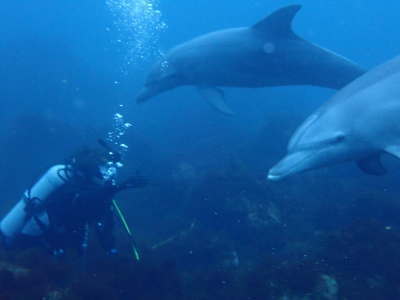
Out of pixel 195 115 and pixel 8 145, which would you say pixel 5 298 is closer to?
pixel 8 145

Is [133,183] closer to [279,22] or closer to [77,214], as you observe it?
[77,214]

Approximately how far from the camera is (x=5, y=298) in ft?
17.3

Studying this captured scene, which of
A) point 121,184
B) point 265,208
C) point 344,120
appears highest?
point 121,184

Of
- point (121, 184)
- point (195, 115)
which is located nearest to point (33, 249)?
point (121, 184)

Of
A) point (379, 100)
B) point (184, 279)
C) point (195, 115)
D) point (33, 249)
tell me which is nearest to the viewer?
point (379, 100)

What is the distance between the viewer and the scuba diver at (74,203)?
6.04 metres

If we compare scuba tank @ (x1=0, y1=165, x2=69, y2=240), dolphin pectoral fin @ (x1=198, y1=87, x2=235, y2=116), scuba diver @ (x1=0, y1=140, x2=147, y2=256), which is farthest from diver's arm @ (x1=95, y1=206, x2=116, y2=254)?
dolphin pectoral fin @ (x1=198, y1=87, x2=235, y2=116)

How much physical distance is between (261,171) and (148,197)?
3.39 metres

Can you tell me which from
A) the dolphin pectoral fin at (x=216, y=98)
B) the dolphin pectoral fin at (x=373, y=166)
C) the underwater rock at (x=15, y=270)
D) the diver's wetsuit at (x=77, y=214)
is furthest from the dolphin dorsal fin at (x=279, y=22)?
the underwater rock at (x=15, y=270)

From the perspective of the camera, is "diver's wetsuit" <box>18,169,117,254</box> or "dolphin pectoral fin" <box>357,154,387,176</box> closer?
"diver's wetsuit" <box>18,169,117,254</box>

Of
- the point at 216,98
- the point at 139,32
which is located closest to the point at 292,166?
the point at 216,98

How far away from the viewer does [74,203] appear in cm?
607

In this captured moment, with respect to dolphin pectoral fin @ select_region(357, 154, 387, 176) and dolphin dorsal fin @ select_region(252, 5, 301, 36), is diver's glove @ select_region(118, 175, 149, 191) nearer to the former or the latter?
dolphin pectoral fin @ select_region(357, 154, 387, 176)

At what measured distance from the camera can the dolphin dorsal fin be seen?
8.55m
